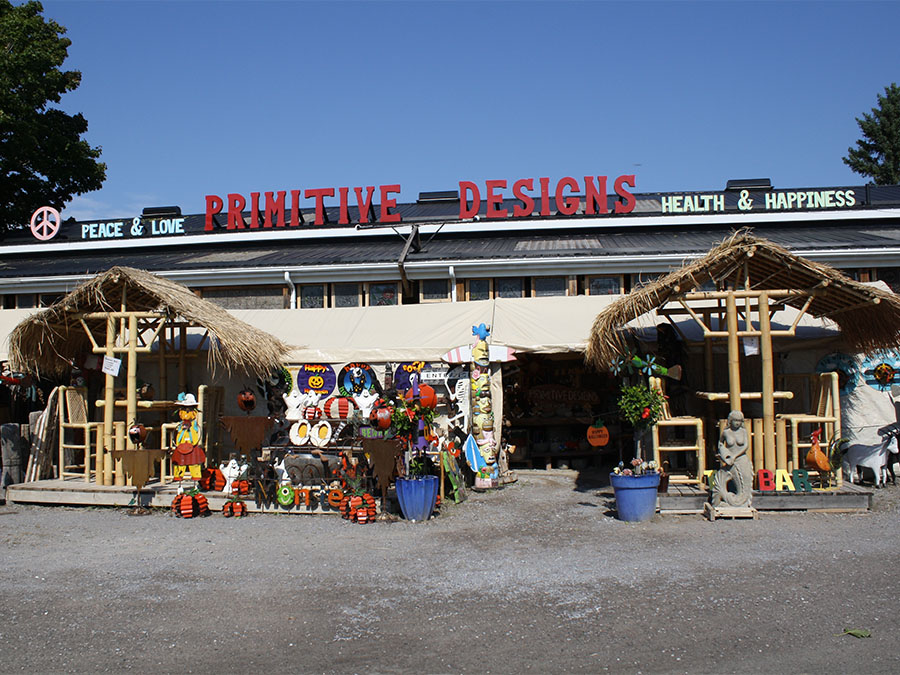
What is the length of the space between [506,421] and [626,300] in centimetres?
405

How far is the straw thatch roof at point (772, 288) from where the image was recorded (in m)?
10.0

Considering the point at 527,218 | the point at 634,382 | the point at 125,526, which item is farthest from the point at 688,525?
the point at 527,218

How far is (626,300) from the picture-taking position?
10.5m

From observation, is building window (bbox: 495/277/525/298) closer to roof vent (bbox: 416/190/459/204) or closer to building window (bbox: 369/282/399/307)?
building window (bbox: 369/282/399/307)

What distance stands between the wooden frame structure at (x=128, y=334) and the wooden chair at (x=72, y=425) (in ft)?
0.87

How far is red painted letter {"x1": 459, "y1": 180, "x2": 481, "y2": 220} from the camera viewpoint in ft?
71.6

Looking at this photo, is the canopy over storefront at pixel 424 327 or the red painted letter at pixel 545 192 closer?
the canopy over storefront at pixel 424 327

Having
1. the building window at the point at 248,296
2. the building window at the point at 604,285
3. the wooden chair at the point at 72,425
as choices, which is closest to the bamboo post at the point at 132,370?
the wooden chair at the point at 72,425

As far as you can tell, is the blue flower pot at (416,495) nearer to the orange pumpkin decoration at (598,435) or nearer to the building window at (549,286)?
the orange pumpkin decoration at (598,435)

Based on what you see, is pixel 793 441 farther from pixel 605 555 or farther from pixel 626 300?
pixel 605 555

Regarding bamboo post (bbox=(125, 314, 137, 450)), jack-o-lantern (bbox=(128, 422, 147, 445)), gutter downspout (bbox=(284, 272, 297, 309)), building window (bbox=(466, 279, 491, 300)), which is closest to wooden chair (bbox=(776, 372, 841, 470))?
building window (bbox=(466, 279, 491, 300))

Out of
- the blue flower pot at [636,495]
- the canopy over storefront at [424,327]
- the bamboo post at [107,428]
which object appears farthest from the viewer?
the canopy over storefront at [424,327]

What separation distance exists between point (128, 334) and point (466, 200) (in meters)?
12.2

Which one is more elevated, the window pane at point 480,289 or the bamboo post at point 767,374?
the window pane at point 480,289
